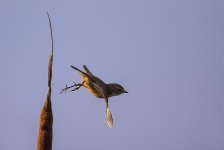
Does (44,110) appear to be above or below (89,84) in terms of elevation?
below

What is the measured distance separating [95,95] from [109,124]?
1.16m

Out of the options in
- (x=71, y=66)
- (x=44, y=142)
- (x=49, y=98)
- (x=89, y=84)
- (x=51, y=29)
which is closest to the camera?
(x=44, y=142)

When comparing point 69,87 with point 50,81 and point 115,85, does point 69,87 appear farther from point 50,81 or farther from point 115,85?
point 50,81

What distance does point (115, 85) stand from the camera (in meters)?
6.61

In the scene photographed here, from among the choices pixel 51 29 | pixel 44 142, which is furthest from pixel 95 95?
pixel 44 142

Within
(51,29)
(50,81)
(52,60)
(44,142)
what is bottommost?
(44,142)

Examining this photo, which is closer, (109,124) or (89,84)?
(109,124)

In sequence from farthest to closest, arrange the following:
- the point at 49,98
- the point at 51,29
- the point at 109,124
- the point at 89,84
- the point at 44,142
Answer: the point at 89,84 → the point at 109,124 → the point at 51,29 → the point at 49,98 → the point at 44,142

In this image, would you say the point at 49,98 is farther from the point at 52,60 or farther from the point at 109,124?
the point at 109,124

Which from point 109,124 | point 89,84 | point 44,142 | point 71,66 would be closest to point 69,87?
point 89,84

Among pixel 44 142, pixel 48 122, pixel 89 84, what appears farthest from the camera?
pixel 89 84

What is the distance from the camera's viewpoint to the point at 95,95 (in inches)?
201

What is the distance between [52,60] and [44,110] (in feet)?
1.18

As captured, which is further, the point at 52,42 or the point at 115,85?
the point at 115,85
